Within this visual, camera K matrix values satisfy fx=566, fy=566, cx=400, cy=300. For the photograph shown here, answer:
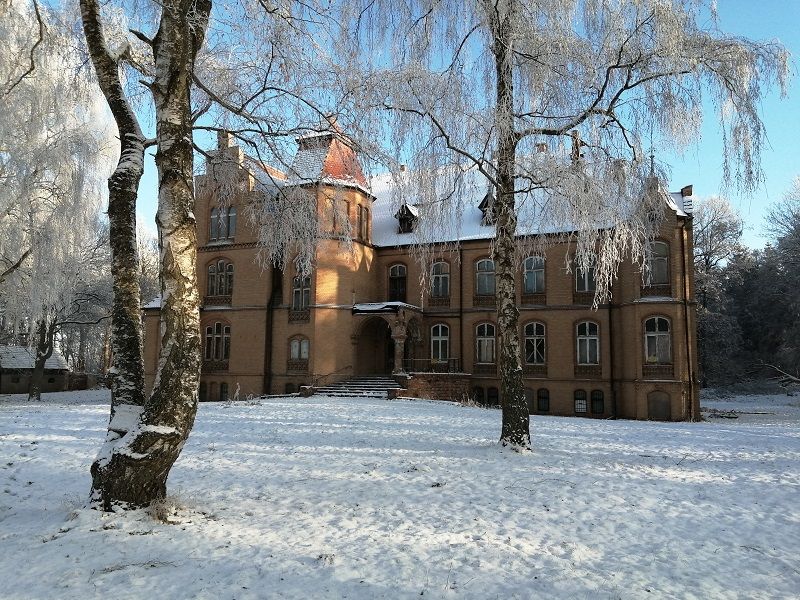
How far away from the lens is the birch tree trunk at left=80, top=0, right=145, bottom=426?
613 cm

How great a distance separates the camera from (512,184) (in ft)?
33.6

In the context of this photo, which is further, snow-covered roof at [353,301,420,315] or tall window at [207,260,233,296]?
tall window at [207,260,233,296]

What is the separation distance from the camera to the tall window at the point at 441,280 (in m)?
27.9

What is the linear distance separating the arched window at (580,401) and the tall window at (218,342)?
16.3m

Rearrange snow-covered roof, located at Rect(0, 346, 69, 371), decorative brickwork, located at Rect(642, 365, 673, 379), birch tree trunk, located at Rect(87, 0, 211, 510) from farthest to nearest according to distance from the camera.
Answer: snow-covered roof, located at Rect(0, 346, 69, 371) < decorative brickwork, located at Rect(642, 365, 673, 379) < birch tree trunk, located at Rect(87, 0, 211, 510)

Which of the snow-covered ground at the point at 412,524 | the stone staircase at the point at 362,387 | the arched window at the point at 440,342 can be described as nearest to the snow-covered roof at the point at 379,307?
the arched window at the point at 440,342

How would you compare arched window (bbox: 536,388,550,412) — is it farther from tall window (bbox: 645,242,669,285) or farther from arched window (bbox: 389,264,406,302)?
arched window (bbox: 389,264,406,302)

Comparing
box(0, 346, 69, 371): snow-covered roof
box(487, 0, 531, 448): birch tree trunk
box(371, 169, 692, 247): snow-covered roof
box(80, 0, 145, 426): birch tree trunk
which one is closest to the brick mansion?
box(371, 169, 692, 247): snow-covered roof

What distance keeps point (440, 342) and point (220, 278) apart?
11.2 metres

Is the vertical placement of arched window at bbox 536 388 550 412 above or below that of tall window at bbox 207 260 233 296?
below

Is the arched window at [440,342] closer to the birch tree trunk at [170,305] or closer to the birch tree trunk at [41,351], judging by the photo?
the birch tree trunk at [41,351]

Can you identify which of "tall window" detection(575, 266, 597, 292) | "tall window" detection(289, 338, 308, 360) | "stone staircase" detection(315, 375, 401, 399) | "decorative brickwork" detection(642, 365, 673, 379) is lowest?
"stone staircase" detection(315, 375, 401, 399)

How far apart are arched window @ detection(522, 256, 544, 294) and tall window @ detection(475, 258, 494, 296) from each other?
5.15ft

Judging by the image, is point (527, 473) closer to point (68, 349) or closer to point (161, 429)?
point (161, 429)
